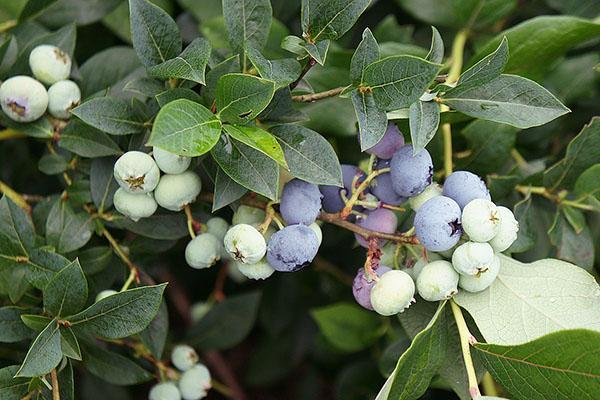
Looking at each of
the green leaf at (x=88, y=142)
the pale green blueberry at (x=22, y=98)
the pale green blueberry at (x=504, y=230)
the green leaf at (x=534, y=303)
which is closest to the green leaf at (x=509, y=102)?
the pale green blueberry at (x=504, y=230)

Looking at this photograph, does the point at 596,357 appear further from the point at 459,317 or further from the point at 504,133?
the point at 504,133

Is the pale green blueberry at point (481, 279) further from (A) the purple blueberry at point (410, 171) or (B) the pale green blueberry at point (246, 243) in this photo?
(B) the pale green blueberry at point (246, 243)

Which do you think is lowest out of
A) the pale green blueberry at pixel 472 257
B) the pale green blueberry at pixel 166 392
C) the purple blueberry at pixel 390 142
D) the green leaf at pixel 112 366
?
the pale green blueberry at pixel 166 392

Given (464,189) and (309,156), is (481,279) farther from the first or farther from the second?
(309,156)

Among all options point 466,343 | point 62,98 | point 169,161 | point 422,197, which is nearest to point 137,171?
point 169,161

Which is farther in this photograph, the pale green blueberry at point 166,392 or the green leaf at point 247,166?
the pale green blueberry at point 166,392

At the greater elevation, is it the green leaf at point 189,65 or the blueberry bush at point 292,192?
the green leaf at point 189,65

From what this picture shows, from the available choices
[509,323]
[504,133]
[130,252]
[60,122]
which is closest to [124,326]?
[130,252]
